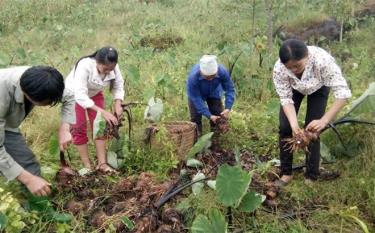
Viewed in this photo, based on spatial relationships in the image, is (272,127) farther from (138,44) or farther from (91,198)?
(138,44)

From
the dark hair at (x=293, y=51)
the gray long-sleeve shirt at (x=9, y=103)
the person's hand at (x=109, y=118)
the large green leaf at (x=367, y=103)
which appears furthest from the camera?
the person's hand at (x=109, y=118)

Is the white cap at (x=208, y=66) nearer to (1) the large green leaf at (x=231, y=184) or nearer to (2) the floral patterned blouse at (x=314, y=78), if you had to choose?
(2) the floral patterned blouse at (x=314, y=78)

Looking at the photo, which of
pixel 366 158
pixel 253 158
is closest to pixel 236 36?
pixel 253 158

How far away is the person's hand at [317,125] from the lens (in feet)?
10.3

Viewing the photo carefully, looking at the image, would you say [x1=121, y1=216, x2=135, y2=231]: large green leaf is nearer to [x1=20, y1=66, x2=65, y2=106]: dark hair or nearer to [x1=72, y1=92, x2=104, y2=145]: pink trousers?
[x1=20, y1=66, x2=65, y2=106]: dark hair

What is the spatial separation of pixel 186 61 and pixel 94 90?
A: 9.14ft

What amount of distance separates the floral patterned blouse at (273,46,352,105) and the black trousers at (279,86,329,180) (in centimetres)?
7

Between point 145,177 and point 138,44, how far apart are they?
4.75m

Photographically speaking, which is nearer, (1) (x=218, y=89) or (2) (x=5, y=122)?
(2) (x=5, y=122)

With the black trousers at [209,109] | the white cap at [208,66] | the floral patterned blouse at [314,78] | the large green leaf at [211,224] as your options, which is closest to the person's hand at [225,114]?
the black trousers at [209,109]

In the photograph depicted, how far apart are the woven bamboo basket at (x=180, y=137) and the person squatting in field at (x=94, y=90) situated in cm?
40

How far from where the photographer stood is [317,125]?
3.14m

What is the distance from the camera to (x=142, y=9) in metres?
10.5

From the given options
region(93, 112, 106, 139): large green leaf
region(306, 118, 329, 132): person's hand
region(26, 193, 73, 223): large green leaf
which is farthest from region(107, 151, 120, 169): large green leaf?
region(306, 118, 329, 132): person's hand
